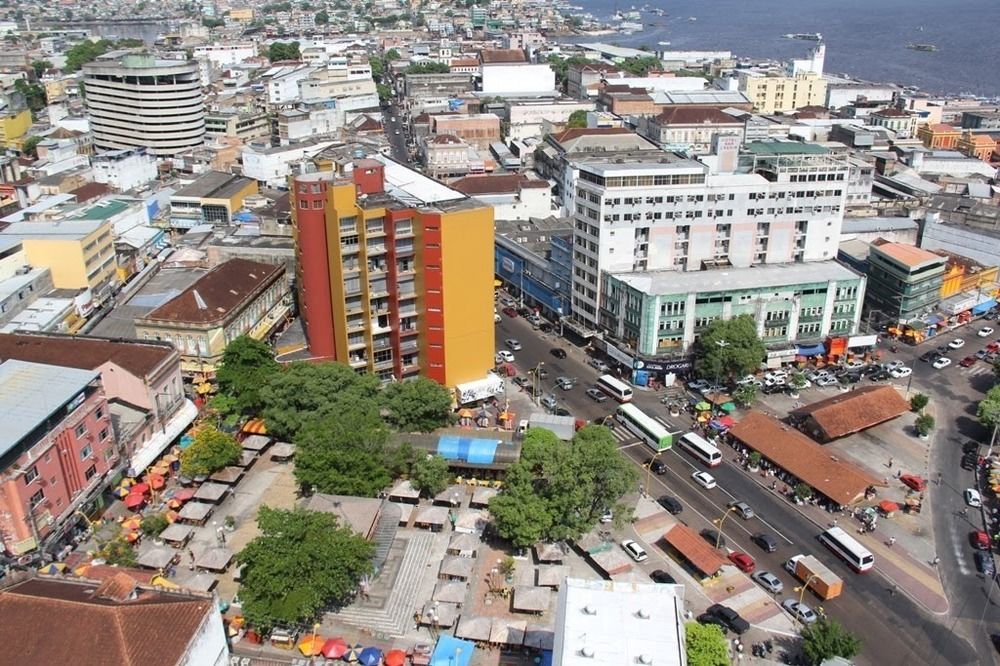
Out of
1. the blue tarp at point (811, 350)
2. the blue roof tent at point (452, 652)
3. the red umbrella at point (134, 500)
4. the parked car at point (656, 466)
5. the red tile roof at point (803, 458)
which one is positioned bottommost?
the parked car at point (656, 466)

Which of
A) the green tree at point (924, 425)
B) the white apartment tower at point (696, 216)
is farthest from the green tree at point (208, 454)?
the green tree at point (924, 425)

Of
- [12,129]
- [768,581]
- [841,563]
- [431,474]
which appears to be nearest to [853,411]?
[841,563]

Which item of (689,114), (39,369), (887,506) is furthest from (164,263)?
(689,114)

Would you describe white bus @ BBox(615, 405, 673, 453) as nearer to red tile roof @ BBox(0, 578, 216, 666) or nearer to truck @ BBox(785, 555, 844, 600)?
truck @ BBox(785, 555, 844, 600)

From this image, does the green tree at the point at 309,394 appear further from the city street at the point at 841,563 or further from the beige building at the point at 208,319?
the city street at the point at 841,563

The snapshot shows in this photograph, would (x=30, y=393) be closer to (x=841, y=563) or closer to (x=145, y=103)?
(x=841, y=563)
